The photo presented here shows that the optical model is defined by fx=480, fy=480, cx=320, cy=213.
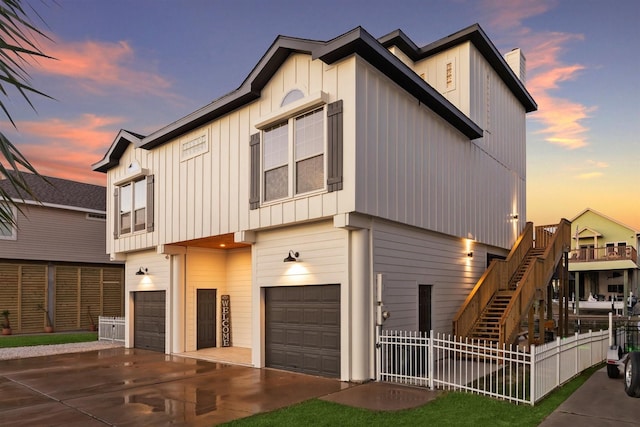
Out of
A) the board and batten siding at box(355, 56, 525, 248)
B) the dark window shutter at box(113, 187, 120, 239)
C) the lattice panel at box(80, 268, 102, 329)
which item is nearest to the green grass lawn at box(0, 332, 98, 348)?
the lattice panel at box(80, 268, 102, 329)

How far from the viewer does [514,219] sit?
66.7ft

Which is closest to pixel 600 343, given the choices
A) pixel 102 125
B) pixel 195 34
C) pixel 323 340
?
pixel 323 340

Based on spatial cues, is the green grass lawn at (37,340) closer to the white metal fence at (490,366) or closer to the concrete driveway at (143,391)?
the concrete driveway at (143,391)

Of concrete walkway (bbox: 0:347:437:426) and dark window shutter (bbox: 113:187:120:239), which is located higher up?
dark window shutter (bbox: 113:187:120:239)

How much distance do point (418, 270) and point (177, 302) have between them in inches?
346

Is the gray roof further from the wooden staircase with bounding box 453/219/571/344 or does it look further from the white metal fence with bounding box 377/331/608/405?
the wooden staircase with bounding box 453/219/571/344

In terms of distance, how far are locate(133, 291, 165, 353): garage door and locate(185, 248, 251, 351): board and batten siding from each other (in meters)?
1.51

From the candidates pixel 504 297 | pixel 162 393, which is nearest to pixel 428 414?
pixel 162 393

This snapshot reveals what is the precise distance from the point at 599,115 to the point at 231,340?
17.8 m

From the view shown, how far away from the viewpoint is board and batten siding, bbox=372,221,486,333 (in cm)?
1191

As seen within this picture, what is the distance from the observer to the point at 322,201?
1141cm

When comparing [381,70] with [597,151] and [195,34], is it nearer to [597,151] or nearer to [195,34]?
[195,34]

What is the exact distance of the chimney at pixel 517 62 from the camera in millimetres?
21469

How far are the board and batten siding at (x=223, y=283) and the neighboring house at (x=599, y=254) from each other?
3338cm
